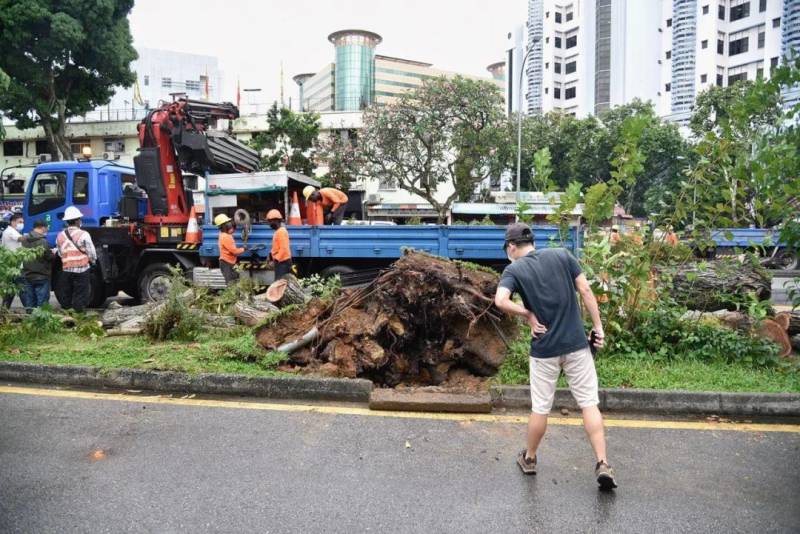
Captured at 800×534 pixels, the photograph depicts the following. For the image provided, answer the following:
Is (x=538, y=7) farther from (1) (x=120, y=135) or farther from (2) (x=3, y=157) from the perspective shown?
(2) (x=3, y=157)

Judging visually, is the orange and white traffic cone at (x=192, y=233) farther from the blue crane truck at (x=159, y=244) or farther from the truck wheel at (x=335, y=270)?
the truck wheel at (x=335, y=270)

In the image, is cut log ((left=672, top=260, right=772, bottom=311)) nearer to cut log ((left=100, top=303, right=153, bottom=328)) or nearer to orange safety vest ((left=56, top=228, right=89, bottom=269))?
cut log ((left=100, top=303, right=153, bottom=328))

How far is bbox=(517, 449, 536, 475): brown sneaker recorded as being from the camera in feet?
12.0

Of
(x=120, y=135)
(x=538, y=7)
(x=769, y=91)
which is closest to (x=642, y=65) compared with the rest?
(x=538, y=7)

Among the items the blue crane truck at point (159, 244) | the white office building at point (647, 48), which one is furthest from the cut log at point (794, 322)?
the white office building at point (647, 48)

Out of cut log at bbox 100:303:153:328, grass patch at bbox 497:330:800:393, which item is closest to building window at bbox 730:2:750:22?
grass patch at bbox 497:330:800:393

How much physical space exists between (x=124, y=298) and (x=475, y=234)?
24.4ft

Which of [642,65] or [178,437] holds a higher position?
[642,65]

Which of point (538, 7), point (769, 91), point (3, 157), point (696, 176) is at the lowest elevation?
point (696, 176)

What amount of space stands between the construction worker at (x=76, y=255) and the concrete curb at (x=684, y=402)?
21.2 ft

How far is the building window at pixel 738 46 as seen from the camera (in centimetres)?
4694

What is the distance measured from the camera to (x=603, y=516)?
10.5 ft

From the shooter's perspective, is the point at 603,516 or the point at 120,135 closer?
the point at 603,516

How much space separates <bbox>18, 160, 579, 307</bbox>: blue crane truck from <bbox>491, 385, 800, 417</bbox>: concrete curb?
212 inches
